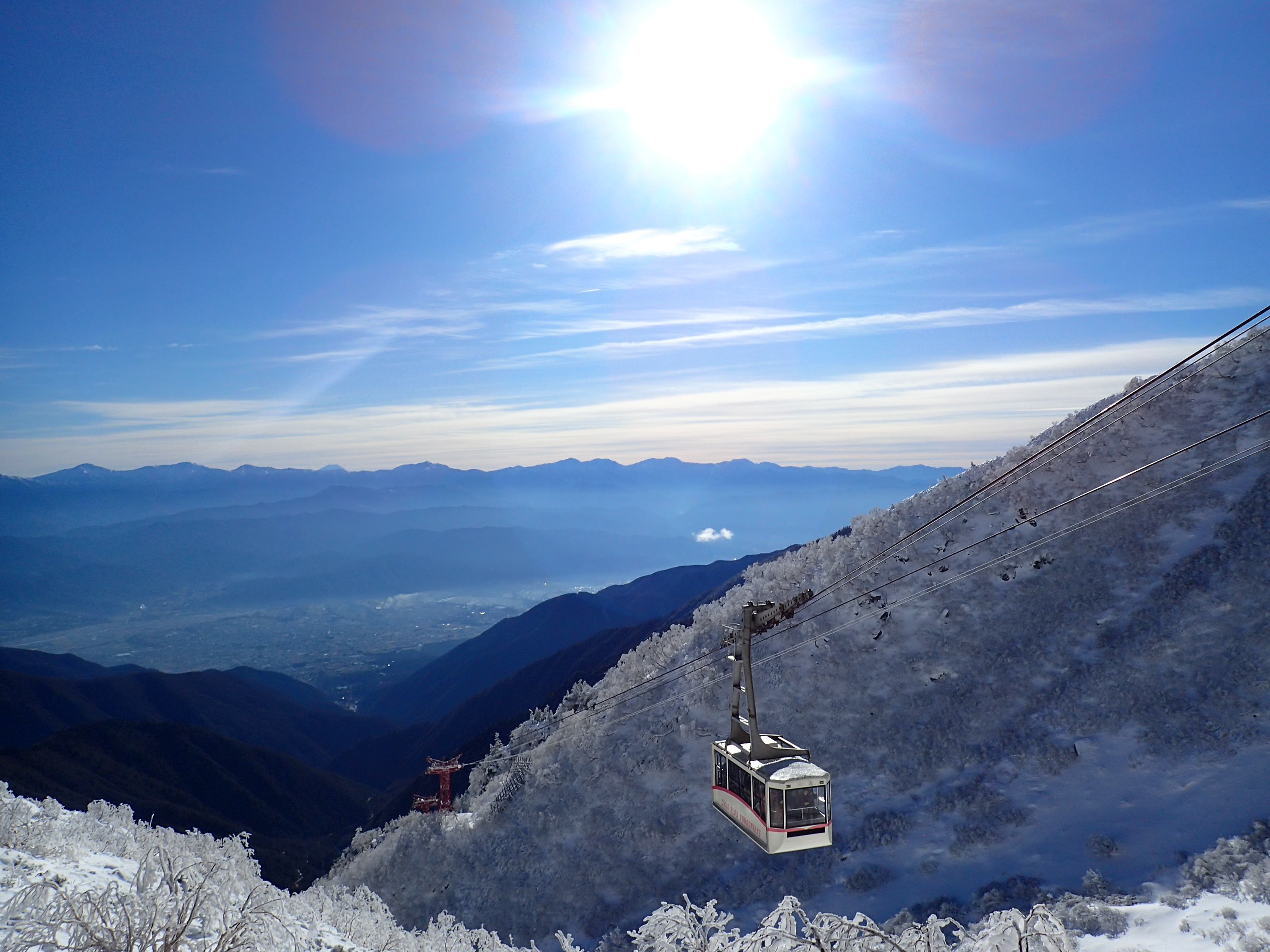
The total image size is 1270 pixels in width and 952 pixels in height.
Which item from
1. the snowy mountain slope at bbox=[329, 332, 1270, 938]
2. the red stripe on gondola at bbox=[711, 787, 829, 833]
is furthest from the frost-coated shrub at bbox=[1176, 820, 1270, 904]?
the red stripe on gondola at bbox=[711, 787, 829, 833]

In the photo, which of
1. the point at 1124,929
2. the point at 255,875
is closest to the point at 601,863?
the point at 255,875

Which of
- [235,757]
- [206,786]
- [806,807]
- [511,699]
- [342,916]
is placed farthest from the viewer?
[511,699]

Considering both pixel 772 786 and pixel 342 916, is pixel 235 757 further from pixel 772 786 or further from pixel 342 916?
pixel 772 786

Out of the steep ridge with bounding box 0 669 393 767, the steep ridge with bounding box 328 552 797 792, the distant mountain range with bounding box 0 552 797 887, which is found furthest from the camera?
the steep ridge with bounding box 0 669 393 767

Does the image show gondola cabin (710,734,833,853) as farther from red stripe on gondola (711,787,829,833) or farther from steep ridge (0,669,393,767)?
steep ridge (0,669,393,767)

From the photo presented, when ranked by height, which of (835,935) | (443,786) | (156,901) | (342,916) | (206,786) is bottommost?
(206,786)

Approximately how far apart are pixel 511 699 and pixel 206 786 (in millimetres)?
71409

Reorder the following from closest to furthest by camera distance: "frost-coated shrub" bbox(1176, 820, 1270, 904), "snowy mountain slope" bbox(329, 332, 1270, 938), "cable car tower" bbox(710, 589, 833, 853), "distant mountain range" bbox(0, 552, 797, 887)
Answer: "cable car tower" bbox(710, 589, 833, 853) → "frost-coated shrub" bbox(1176, 820, 1270, 904) → "snowy mountain slope" bbox(329, 332, 1270, 938) → "distant mountain range" bbox(0, 552, 797, 887)

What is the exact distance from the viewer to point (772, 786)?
54.6 ft

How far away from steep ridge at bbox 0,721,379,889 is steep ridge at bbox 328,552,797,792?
735 inches

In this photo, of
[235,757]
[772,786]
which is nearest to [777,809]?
[772,786]

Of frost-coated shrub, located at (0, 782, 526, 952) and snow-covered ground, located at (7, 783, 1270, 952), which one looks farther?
frost-coated shrub, located at (0, 782, 526, 952)

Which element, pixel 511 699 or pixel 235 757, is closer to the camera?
pixel 235 757

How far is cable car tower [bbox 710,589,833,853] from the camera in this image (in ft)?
54.2
